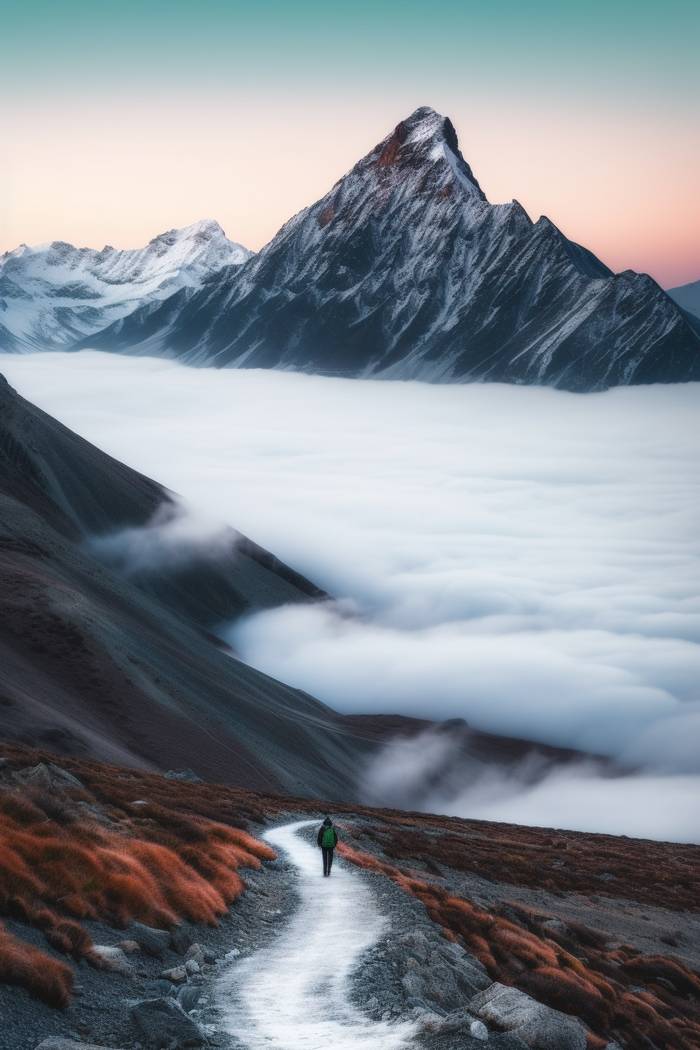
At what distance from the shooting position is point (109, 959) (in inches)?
625

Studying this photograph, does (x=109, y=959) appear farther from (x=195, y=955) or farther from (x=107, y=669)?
(x=107, y=669)

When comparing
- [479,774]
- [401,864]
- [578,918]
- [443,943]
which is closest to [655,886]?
[578,918]

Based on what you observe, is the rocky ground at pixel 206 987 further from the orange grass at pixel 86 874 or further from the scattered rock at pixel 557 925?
the scattered rock at pixel 557 925

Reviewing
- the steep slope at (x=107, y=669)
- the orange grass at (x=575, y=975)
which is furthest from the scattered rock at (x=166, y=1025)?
the steep slope at (x=107, y=669)

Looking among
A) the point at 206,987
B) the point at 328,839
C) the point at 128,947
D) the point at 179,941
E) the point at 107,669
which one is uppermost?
the point at 328,839

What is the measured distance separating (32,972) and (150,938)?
4.85 meters

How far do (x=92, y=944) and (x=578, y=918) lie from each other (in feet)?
110

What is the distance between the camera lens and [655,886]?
67062 millimetres

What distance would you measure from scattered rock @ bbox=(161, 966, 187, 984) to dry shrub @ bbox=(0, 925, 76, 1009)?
2.92 m

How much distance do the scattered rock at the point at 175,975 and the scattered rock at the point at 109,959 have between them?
799mm

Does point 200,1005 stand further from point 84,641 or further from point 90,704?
point 84,641

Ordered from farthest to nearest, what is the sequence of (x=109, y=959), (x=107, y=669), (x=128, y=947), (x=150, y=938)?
1. (x=107, y=669)
2. (x=150, y=938)
3. (x=128, y=947)
4. (x=109, y=959)

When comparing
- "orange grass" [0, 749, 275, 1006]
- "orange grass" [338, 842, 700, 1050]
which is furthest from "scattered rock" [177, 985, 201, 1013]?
"orange grass" [338, 842, 700, 1050]

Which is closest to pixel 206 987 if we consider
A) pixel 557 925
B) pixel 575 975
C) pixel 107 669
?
pixel 575 975
